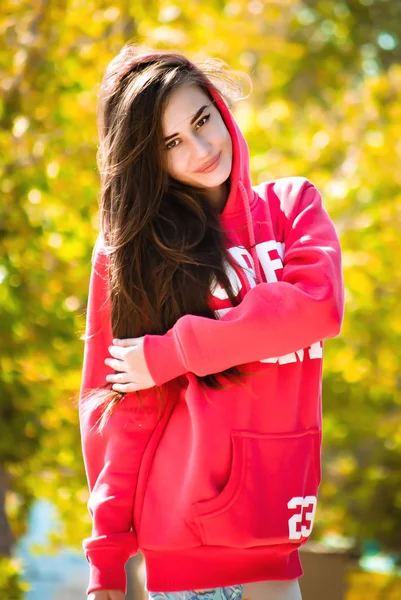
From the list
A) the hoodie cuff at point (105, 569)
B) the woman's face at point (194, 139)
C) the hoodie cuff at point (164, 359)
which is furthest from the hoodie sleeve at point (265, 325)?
the hoodie cuff at point (105, 569)

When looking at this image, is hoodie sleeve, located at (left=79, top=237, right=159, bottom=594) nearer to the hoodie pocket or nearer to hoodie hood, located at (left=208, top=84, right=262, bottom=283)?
the hoodie pocket

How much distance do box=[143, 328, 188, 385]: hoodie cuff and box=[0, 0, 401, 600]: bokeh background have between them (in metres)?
2.19

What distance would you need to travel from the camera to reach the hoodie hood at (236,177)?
205cm

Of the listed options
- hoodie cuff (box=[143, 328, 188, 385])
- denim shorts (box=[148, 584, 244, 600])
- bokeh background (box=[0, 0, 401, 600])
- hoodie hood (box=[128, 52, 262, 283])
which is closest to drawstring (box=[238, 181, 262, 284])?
hoodie hood (box=[128, 52, 262, 283])

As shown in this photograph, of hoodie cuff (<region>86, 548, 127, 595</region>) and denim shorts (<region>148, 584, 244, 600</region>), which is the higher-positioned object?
hoodie cuff (<region>86, 548, 127, 595</region>)

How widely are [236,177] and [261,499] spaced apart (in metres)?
0.68

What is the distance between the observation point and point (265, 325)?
6.07ft

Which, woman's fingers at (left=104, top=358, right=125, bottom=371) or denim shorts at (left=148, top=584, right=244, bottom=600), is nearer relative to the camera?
denim shorts at (left=148, top=584, right=244, bottom=600)

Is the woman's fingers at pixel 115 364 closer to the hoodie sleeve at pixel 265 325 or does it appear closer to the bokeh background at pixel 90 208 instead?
the hoodie sleeve at pixel 265 325

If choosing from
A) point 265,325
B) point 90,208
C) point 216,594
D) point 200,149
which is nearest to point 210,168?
point 200,149

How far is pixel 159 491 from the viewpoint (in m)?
1.97

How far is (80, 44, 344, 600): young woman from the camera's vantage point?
1.88m

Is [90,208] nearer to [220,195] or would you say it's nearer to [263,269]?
[220,195]

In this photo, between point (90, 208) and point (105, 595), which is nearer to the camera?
point (105, 595)
